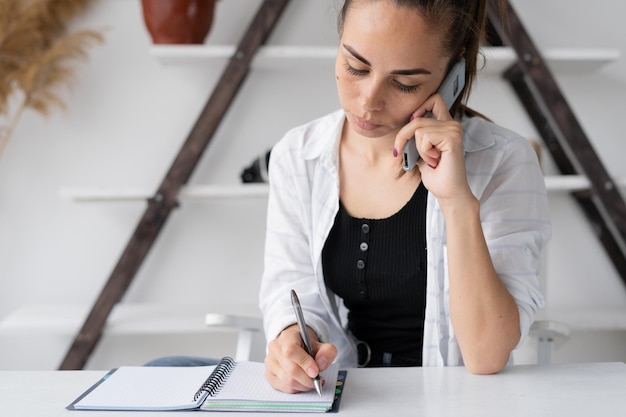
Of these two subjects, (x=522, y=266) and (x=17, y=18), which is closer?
(x=522, y=266)

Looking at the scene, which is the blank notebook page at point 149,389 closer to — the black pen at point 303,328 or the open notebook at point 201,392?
the open notebook at point 201,392

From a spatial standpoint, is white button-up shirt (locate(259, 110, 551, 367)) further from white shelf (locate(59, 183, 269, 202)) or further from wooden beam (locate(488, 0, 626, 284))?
wooden beam (locate(488, 0, 626, 284))

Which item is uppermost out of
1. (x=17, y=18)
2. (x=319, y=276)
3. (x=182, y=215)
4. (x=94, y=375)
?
(x=17, y=18)

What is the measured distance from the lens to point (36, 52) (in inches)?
89.4

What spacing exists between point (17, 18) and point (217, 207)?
84 cm

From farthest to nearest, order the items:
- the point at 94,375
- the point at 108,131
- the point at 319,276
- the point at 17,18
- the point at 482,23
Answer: the point at 108,131, the point at 17,18, the point at 319,276, the point at 482,23, the point at 94,375

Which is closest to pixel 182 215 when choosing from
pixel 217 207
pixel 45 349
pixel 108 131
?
pixel 217 207

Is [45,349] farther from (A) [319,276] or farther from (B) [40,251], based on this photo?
(A) [319,276]

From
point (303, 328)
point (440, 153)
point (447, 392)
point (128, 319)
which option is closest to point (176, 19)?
point (128, 319)

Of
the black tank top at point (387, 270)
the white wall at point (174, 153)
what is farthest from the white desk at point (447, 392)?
the white wall at point (174, 153)

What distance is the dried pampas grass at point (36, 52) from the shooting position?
2.21 metres

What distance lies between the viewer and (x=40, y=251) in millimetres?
2443

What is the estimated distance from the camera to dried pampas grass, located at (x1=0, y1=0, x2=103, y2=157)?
7.26 feet

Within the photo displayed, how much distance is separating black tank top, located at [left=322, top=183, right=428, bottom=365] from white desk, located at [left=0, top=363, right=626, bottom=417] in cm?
24
